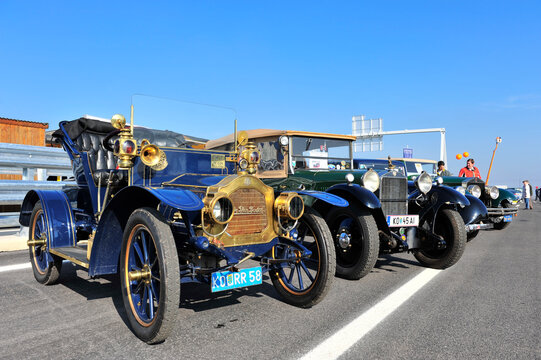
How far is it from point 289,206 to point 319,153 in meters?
3.32

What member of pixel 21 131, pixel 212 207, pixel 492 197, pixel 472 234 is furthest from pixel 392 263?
pixel 21 131

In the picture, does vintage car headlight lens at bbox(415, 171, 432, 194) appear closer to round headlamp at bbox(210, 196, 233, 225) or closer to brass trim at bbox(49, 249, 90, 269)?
round headlamp at bbox(210, 196, 233, 225)

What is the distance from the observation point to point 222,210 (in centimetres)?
316

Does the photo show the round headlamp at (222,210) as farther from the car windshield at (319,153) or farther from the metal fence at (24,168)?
the metal fence at (24,168)

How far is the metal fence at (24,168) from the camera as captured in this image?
6957mm

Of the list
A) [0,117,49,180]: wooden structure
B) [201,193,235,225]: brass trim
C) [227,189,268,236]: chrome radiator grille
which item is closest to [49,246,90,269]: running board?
[201,193,235,225]: brass trim

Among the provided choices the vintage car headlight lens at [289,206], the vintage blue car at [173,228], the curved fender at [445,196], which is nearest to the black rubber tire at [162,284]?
the vintage blue car at [173,228]

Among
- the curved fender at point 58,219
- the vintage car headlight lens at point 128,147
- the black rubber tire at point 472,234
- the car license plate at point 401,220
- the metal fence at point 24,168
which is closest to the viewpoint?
the vintage car headlight lens at point 128,147

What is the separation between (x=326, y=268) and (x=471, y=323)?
1.23 m

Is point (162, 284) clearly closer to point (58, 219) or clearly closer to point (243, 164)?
point (243, 164)

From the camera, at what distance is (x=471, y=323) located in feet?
10.8

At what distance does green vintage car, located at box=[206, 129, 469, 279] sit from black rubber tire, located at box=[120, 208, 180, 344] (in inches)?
70.2

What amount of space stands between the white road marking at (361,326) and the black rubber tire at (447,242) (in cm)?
98

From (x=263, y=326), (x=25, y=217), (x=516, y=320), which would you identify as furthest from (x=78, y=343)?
(x=516, y=320)
